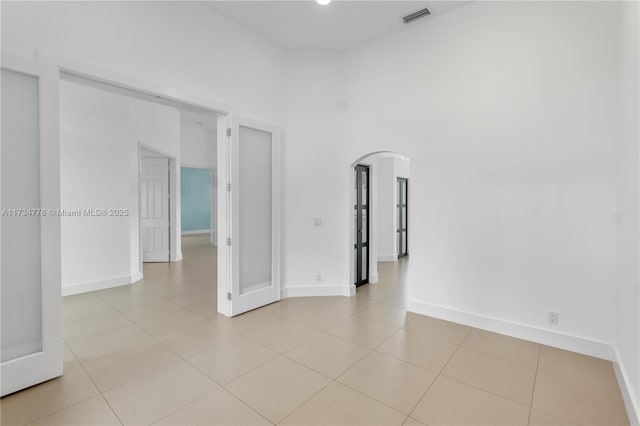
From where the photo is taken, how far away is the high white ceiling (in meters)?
3.58

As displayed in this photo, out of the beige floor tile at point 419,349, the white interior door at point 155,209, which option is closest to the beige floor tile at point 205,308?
the beige floor tile at point 419,349

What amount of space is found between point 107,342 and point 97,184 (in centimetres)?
291

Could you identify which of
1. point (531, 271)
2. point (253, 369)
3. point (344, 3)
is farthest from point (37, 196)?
point (531, 271)

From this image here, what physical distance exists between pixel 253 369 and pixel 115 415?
3.26ft

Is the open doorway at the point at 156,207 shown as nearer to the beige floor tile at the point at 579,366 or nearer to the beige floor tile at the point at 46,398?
the beige floor tile at the point at 46,398

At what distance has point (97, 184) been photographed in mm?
4855

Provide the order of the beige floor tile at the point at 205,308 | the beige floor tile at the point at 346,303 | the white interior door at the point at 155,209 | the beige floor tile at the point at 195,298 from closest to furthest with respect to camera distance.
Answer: the beige floor tile at the point at 205,308
the beige floor tile at the point at 346,303
the beige floor tile at the point at 195,298
the white interior door at the point at 155,209

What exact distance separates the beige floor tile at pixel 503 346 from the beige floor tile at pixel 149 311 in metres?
3.68

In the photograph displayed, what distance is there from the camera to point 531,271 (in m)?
3.20

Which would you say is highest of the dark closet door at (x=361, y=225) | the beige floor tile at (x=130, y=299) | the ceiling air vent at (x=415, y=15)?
the ceiling air vent at (x=415, y=15)

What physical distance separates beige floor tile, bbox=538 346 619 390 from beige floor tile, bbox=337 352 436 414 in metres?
1.17

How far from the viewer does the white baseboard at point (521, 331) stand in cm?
286

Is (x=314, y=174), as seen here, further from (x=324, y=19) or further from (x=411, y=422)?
(x=411, y=422)

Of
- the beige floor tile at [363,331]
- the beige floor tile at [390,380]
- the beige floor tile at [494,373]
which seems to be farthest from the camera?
the beige floor tile at [363,331]
